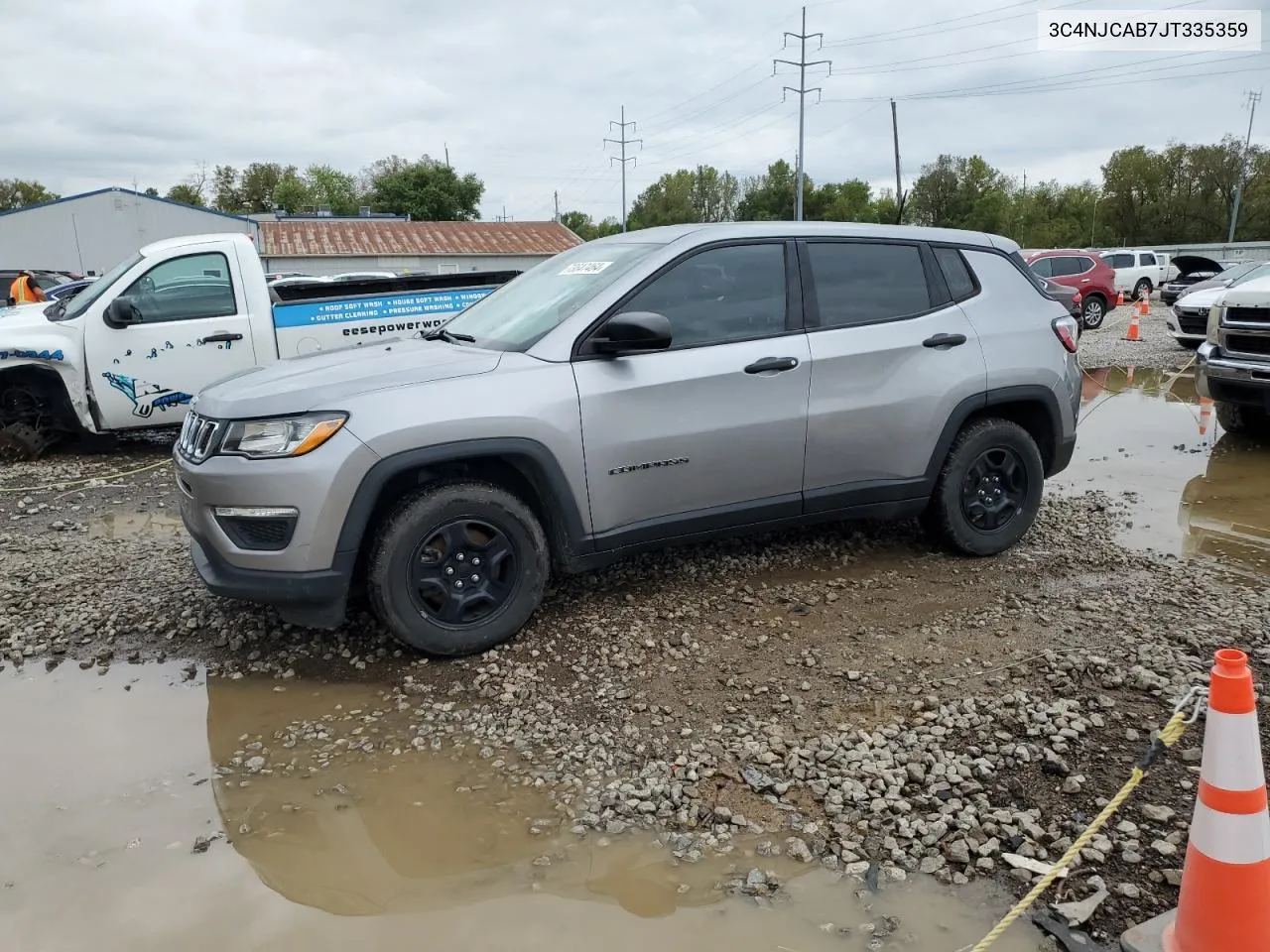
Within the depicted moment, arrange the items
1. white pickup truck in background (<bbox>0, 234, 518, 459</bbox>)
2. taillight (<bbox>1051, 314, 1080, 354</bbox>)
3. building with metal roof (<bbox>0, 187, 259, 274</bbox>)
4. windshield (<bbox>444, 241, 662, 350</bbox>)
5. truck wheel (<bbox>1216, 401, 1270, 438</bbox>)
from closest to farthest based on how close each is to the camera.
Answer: windshield (<bbox>444, 241, 662, 350</bbox>), taillight (<bbox>1051, 314, 1080, 354</bbox>), white pickup truck in background (<bbox>0, 234, 518, 459</bbox>), truck wheel (<bbox>1216, 401, 1270, 438</bbox>), building with metal roof (<bbox>0, 187, 259, 274</bbox>)

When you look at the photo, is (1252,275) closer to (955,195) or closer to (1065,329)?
(1065,329)

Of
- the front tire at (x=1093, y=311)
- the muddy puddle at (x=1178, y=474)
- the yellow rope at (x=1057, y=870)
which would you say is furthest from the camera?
the front tire at (x=1093, y=311)

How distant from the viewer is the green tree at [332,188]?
3533 inches

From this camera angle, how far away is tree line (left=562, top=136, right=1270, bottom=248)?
6216 cm

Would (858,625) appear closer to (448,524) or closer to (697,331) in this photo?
(697,331)

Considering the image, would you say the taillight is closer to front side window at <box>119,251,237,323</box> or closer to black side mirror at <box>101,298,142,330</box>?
front side window at <box>119,251,237,323</box>

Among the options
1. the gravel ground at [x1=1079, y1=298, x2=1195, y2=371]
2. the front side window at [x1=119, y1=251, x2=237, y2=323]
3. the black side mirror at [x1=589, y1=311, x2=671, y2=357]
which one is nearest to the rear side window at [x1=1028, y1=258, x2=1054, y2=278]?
the gravel ground at [x1=1079, y1=298, x2=1195, y2=371]

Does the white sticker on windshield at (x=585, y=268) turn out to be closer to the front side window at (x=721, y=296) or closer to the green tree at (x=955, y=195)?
the front side window at (x=721, y=296)

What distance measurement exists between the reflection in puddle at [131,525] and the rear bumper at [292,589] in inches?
100

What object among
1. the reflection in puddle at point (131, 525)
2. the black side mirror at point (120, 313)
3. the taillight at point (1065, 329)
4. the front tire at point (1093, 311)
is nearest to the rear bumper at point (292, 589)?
the reflection in puddle at point (131, 525)

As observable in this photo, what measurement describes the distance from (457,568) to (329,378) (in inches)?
38.1

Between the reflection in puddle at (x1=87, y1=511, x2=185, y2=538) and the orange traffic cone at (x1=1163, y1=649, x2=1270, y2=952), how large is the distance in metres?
5.84

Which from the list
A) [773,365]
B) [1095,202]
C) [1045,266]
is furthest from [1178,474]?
[1095,202]

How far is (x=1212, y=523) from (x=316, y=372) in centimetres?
556
